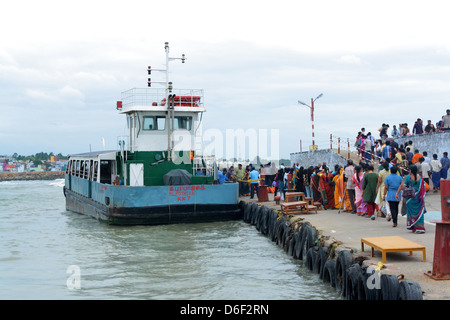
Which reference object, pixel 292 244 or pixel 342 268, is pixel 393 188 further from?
pixel 342 268

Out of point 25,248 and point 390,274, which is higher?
point 390,274

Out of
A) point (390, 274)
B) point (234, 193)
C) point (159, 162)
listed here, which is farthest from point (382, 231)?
point (159, 162)

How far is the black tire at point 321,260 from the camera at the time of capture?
1009cm

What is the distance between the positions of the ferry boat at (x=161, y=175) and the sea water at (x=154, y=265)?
555 mm

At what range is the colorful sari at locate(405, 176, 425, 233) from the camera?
34.6 feet

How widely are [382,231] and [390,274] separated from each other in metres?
4.66

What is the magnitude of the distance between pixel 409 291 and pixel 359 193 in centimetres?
839

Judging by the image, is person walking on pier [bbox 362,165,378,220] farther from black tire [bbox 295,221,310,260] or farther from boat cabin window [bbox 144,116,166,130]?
boat cabin window [bbox 144,116,166,130]

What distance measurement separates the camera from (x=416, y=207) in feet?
35.2

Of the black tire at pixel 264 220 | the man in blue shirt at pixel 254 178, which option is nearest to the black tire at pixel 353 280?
the black tire at pixel 264 220

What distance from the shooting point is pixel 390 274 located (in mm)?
6828

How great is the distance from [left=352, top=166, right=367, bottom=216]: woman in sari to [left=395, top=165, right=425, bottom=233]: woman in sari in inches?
125

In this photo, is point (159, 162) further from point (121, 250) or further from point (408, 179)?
point (408, 179)

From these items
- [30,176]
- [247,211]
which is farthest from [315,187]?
[30,176]
